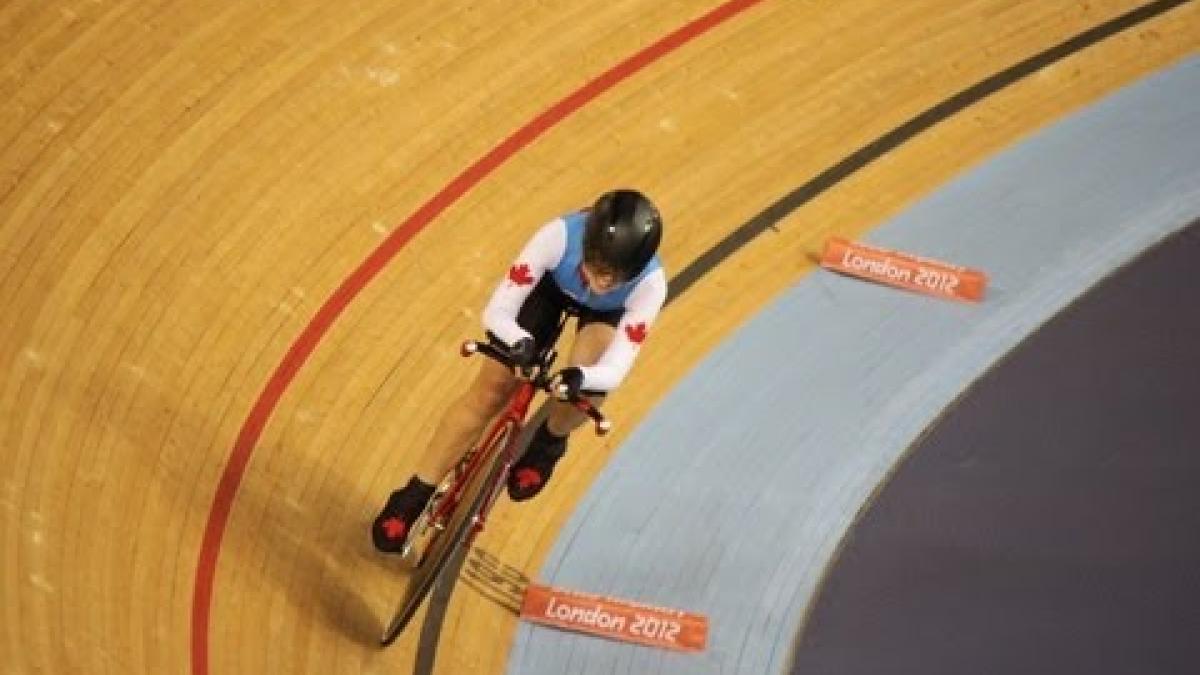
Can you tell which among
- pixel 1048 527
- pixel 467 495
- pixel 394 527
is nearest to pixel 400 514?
pixel 394 527

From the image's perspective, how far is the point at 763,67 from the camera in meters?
7.51

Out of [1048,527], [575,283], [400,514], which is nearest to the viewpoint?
[575,283]

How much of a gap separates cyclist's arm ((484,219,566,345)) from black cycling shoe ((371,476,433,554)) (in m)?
0.81

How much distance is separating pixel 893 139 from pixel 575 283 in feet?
8.58

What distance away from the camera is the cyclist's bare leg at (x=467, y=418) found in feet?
17.6

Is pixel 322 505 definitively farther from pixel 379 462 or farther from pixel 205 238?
pixel 205 238

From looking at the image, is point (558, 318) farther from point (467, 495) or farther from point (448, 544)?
point (448, 544)

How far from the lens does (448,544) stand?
5.36m

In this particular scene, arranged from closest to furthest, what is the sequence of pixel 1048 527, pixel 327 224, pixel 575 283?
pixel 575 283 → pixel 1048 527 → pixel 327 224

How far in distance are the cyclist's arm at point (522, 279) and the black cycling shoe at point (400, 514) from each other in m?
0.81

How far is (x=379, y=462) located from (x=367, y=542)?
0.31 metres

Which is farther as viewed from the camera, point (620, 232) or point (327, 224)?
point (327, 224)

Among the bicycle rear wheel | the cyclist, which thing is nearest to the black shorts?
the cyclist

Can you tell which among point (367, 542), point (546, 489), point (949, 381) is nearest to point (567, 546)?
point (546, 489)
